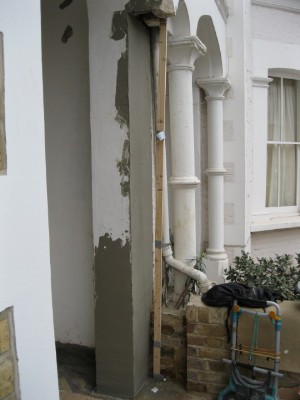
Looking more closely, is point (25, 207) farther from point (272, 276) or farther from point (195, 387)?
point (272, 276)

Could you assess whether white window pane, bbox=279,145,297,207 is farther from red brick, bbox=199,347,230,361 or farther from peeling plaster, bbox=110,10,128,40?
peeling plaster, bbox=110,10,128,40

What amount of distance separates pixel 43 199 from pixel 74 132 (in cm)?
160

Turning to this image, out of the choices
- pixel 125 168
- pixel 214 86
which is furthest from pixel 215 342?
pixel 214 86

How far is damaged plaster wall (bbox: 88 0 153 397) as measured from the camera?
2.61 meters

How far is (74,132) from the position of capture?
3041 mm

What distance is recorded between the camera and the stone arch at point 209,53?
4.01 metres

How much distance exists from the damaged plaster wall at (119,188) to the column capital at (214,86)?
1749 mm

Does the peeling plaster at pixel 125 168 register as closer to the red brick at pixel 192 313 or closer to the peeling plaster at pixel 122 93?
the peeling plaster at pixel 122 93

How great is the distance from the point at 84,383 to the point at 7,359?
1755mm

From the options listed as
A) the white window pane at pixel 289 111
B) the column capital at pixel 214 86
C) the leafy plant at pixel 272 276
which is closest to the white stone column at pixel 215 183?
the column capital at pixel 214 86

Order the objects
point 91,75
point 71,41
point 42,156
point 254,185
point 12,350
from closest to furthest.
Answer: point 12,350, point 42,156, point 91,75, point 71,41, point 254,185

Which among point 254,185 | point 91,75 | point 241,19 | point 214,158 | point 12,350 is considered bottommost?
point 12,350

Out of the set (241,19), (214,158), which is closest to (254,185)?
(214,158)

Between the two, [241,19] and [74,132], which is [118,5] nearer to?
[74,132]
